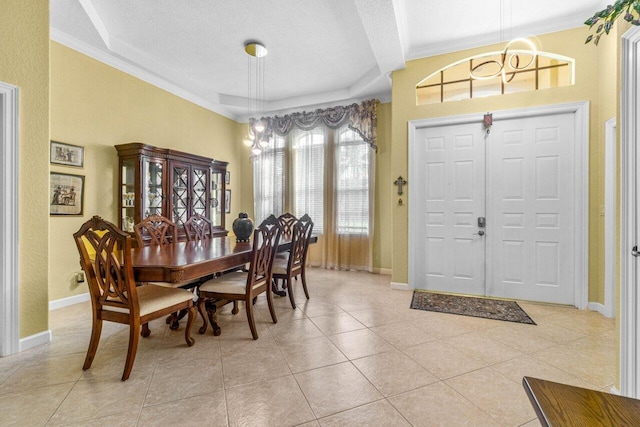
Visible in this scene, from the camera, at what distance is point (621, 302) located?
1609mm

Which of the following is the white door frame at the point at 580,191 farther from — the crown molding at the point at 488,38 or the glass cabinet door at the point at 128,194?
the glass cabinet door at the point at 128,194

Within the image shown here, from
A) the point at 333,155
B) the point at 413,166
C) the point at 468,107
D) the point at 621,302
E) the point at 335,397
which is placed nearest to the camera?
the point at 621,302

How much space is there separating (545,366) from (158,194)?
14.8 feet

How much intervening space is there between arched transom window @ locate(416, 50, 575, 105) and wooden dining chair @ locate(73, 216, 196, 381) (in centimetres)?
374

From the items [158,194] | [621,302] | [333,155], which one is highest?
[333,155]

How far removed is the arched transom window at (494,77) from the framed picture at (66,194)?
445cm

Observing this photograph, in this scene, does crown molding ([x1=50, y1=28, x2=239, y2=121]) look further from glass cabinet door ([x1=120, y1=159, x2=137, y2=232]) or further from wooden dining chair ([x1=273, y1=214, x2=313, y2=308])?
wooden dining chair ([x1=273, y1=214, x2=313, y2=308])

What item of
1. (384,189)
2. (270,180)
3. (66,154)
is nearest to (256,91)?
(270,180)

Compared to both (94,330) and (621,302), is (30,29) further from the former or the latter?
(621,302)

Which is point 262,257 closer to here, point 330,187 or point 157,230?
point 157,230

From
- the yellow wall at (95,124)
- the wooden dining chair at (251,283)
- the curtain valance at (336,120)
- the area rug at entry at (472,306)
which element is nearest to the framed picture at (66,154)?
the yellow wall at (95,124)

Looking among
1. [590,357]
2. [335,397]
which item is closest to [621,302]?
[590,357]

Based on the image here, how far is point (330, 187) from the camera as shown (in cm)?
527

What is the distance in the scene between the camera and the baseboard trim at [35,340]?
2248mm
